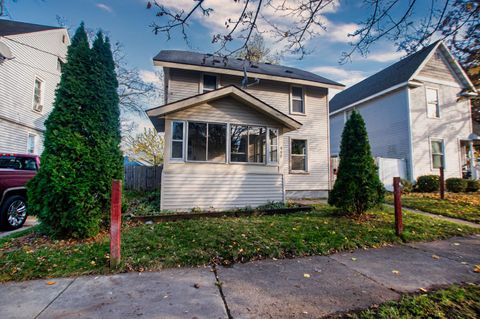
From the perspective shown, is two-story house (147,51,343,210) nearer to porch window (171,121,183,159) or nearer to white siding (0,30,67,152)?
porch window (171,121,183,159)

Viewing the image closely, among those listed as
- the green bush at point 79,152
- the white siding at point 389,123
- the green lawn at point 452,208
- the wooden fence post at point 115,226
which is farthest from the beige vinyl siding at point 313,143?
the wooden fence post at point 115,226

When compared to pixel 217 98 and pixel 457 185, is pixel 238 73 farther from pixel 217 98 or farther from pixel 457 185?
pixel 457 185

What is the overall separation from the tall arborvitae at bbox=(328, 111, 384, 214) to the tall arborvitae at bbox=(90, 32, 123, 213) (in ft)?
19.1

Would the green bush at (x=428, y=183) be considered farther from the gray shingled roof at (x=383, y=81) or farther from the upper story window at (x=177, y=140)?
the upper story window at (x=177, y=140)

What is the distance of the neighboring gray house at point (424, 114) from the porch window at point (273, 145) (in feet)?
26.2

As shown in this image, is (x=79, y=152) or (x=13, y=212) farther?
(x=13, y=212)

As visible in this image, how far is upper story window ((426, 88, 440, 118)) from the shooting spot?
46.5 feet

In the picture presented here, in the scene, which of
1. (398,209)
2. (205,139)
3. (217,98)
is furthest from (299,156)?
(398,209)

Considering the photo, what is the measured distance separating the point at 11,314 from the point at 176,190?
5.34m

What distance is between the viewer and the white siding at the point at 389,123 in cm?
1364

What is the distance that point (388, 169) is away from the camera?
12.9m

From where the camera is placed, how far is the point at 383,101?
591 inches

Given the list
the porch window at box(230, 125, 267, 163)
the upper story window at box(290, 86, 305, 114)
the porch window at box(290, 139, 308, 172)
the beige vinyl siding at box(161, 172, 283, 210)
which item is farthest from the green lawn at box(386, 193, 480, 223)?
the upper story window at box(290, 86, 305, 114)

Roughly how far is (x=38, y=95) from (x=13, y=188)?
1083 cm
